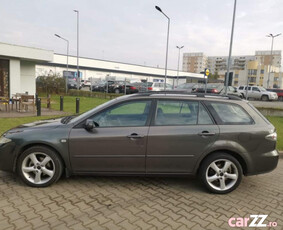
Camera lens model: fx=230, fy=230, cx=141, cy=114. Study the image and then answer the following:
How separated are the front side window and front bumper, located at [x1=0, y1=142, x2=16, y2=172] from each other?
131 centimetres

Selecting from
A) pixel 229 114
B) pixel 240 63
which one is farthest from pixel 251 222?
pixel 240 63

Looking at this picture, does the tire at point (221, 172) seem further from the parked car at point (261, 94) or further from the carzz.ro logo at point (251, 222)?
the parked car at point (261, 94)

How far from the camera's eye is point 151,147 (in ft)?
11.4

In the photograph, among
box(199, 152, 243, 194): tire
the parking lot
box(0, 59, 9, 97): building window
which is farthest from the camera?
box(0, 59, 9, 97): building window

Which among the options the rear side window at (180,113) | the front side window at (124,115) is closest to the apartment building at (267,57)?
the rear side window at (180,113)

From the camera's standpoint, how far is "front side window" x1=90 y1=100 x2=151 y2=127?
11.9ft

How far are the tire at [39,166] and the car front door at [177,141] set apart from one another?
142 cm

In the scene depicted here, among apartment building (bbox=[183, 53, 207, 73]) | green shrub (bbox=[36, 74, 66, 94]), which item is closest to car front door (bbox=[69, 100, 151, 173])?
green shrub (bbox=[36, 74, 66, 94])

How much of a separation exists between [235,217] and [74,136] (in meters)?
2.52

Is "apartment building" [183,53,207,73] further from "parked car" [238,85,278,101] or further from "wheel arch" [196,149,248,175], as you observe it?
"wheel arch" [196,149,248,175]

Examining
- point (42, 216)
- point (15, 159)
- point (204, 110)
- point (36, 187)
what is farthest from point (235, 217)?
point (15, 159)

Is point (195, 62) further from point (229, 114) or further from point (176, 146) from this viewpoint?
point (176, 146)

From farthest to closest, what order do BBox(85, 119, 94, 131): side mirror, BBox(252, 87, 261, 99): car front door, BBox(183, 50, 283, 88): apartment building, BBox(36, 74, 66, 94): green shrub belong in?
BBox(183, 50, 283, 88): apartment building
BBox(252, 87, 261, 99): car front door
BBox(36, 74, 66, 94): green shrub
BBox(85, 119, 94, 131): side mirror

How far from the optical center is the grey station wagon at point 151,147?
11.5 ft
